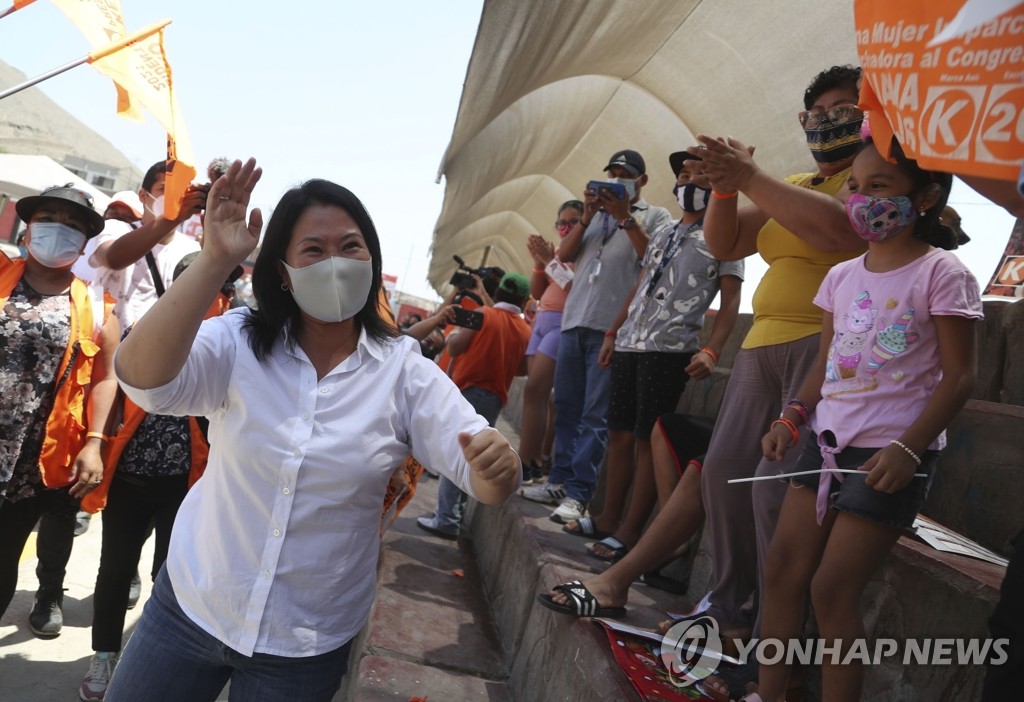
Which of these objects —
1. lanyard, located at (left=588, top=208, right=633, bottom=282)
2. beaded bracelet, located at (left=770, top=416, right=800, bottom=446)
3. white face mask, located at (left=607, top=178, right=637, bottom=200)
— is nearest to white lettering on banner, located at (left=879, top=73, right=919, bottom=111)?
beaded bracelet, located at (left=770, top=416, right=800, bottom=446)

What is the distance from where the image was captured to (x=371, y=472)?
1.99 metres

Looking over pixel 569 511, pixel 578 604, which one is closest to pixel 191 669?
pixel 578 604

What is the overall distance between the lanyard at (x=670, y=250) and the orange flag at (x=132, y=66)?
240 cm

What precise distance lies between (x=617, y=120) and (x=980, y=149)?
10673 mm

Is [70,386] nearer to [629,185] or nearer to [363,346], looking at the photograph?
[363,346]

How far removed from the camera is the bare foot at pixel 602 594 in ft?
9.70

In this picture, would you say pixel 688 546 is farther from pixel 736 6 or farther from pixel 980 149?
pixel 736 6

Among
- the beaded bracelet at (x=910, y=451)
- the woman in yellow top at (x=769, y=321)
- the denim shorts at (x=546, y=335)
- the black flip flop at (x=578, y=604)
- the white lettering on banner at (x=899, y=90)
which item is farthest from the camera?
the denim shorts at (x=546, y=335)

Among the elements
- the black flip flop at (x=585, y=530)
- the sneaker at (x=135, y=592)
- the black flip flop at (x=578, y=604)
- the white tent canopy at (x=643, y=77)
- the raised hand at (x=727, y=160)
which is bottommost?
the sneaker at (x=135, y=592)

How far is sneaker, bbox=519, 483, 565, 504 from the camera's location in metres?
5.08

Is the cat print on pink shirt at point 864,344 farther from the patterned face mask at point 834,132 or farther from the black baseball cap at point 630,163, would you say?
the black baseball cap at point 630,163

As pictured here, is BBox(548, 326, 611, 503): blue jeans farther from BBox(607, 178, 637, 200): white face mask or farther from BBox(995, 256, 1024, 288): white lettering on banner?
BBox(995, 256, 1024, 288): white lettering on banner

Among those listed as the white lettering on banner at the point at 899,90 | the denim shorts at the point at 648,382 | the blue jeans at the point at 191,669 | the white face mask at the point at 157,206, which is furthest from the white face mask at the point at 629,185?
the blue jeans at the point at 191,669

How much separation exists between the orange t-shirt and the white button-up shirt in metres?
3.80
